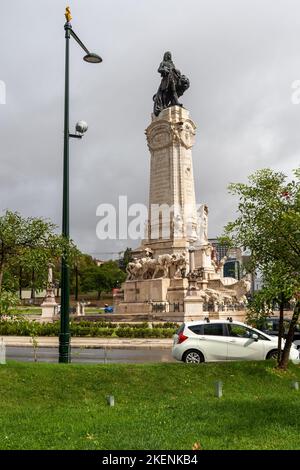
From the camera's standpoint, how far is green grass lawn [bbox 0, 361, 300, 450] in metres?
6.79

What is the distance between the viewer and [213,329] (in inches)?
619

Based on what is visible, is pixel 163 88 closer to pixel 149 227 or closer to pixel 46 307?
pixel 149 227

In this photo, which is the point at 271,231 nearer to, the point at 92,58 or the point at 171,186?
the point at 92,58

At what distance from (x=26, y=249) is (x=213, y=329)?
788 cm

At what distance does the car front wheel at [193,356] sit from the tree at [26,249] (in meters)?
6.81

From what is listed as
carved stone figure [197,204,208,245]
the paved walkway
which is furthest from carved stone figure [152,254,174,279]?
the paved walkway

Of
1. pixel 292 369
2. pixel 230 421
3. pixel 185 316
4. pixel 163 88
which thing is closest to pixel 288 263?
pixel 292 369

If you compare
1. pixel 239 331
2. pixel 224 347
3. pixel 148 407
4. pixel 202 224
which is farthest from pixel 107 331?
pixel 148 407

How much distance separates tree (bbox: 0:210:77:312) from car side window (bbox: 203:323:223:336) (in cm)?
708

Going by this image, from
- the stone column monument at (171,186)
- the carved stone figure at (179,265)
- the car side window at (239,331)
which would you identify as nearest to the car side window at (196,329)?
the car side window at (239,331)

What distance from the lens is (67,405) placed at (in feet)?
32.2

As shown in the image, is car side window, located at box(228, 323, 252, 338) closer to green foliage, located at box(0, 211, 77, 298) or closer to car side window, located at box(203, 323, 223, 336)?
car side window, located at box(203, 323, 223, 336)

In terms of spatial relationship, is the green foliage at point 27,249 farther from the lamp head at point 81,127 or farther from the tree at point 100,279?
the tree at point 100,279
